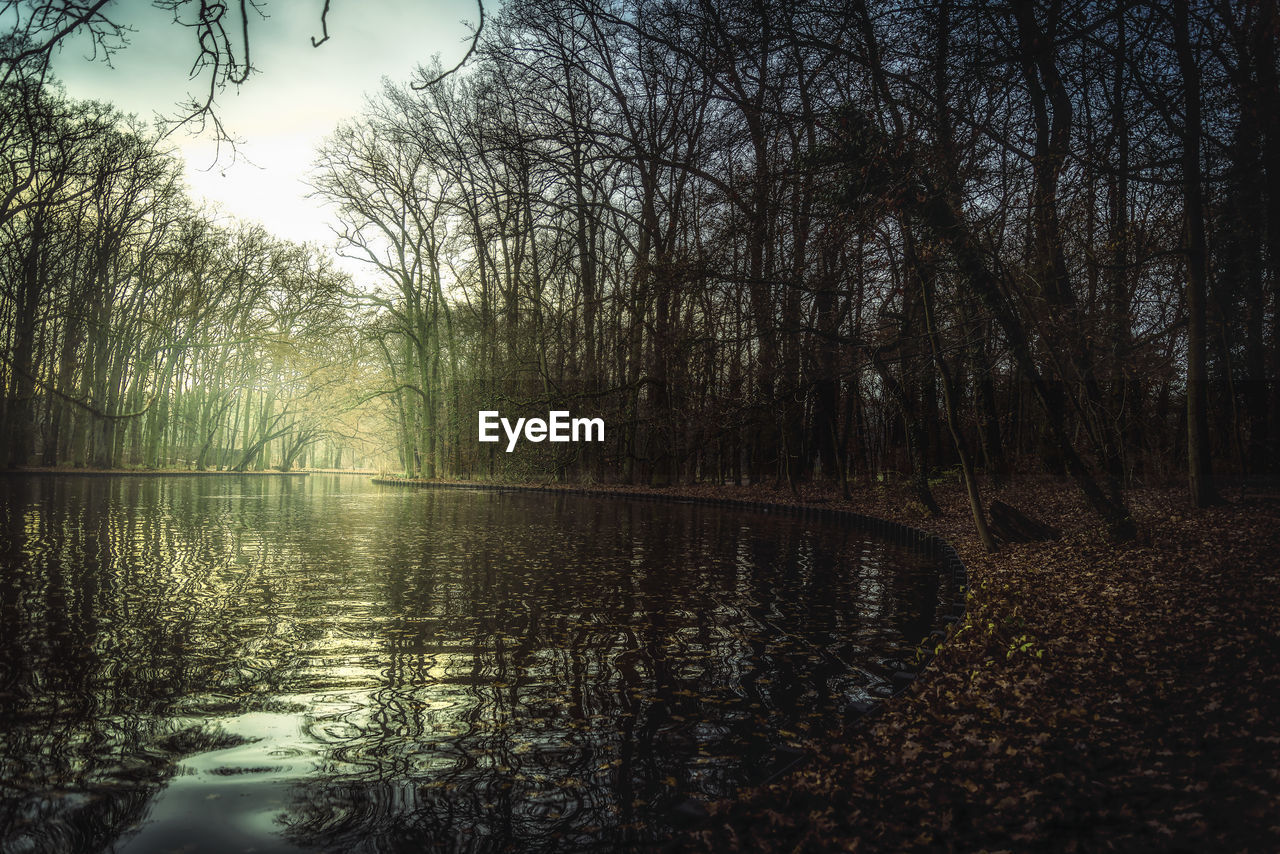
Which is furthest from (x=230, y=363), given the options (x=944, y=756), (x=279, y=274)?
(x=944, y=756)

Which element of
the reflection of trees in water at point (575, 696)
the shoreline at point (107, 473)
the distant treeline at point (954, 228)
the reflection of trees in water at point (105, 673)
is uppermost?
the distant treeline at point (954, 228)

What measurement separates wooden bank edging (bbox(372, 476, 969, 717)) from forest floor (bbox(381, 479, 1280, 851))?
241 mm

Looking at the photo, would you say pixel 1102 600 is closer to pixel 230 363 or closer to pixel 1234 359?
pixel 1234 359

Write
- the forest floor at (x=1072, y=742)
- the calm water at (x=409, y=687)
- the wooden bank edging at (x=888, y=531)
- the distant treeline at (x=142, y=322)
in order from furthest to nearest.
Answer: the distant treeline at (x=142, y=322), the wooden bank edging at (x=888, y=531), the calm water at (x=409, y=687), the forest floor at (x=1072, y=742)

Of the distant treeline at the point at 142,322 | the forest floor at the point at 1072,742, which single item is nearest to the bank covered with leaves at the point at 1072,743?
the forest floor at the point at 1072,742

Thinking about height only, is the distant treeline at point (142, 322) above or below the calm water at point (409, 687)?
above

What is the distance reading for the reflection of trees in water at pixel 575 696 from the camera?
9.96 ft

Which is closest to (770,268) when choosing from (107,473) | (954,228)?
(954,228)

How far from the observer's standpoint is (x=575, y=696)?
4.55 metres

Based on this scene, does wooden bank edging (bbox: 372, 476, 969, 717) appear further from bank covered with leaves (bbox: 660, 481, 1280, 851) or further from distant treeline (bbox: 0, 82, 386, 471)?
distant treeline (bbox: 0, 82, 386, 471)

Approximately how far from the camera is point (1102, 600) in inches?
247

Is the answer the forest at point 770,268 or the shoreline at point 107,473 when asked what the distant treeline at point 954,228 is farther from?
the shoreline at point 107,473

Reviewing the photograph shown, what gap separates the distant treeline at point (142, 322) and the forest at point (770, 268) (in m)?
0.21

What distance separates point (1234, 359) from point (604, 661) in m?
14.5
